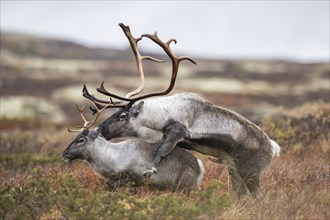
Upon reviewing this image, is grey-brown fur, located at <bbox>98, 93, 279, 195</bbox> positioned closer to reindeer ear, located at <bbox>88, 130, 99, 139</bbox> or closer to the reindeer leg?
the reindeer leg

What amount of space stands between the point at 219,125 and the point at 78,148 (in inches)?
71.0

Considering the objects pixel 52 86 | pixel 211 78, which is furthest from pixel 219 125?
pixel 211 78

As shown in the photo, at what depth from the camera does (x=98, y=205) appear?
5789mm

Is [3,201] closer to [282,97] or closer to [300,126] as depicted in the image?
[300,126]

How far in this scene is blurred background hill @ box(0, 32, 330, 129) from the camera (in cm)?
3256

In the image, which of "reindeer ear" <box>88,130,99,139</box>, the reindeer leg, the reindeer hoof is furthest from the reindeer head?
Result: the reindeer hoof

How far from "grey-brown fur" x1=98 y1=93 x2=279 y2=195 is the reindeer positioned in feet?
0.59

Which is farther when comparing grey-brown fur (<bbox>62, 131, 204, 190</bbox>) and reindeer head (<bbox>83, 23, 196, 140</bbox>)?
reindeer head (<bbox>83, 23, 196, 140</bbox>)

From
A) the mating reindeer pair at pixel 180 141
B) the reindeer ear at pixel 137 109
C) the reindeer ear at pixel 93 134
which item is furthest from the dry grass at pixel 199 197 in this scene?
the reindeer ear at pixel 137 109

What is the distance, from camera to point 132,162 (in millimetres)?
7746

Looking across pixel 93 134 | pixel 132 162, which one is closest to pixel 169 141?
pixel 132 162

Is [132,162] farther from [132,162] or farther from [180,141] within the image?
[180,141]

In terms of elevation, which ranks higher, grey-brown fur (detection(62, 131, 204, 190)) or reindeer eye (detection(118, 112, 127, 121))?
reindeer eye (detection(118, 112, 127, 121))

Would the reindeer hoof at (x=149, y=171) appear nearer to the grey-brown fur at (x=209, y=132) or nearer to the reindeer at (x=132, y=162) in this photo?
the reindeer at (x=132, y=162)
